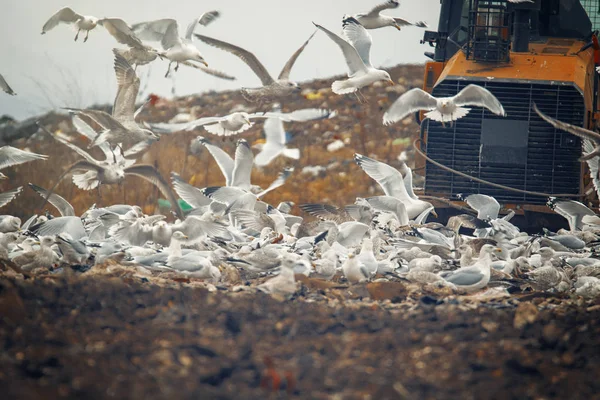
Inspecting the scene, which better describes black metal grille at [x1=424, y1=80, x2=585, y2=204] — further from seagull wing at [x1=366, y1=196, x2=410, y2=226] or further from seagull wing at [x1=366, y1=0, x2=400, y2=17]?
seagull wing at [x1=366, y1=0, x2=400, y2=17]

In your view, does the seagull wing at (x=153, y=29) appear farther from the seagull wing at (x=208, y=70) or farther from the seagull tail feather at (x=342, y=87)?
the seagull tail feather at (x=342, y=87)

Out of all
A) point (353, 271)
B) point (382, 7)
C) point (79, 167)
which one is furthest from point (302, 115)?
point (353, 271)

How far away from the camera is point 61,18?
9.93 metres

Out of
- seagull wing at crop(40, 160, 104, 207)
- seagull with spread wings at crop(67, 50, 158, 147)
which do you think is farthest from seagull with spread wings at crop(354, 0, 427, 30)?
seagull wing at crop(40, 160, 104, 207)

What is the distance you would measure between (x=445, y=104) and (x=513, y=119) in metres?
1.20

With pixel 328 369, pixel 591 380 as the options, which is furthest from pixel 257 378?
pixel 591 380

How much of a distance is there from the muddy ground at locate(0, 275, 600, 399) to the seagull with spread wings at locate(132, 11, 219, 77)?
4658mm

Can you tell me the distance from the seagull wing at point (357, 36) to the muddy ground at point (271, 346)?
16.1ft

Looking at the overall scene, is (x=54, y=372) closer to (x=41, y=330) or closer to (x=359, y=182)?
(x=41, y=330)

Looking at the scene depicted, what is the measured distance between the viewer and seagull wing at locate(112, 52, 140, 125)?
29.4 ft

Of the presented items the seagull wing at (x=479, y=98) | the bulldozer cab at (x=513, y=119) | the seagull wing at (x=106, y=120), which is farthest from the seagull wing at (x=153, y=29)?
the seagull wing at (x=479, y=98)

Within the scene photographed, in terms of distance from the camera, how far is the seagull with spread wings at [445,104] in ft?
30.6

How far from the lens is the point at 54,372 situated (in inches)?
164

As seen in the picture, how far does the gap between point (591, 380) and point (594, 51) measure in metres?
7.54
